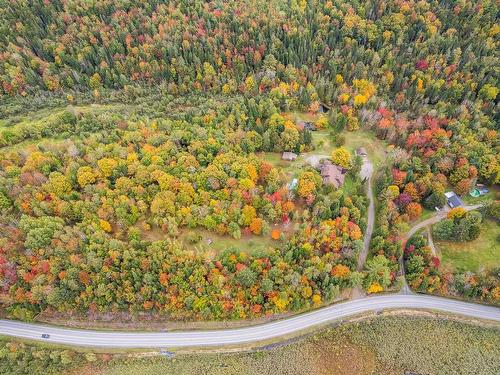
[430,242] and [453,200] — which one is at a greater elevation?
[453,200]

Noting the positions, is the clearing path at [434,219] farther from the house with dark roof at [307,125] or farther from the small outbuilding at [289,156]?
the house with dark roof at [307,125]

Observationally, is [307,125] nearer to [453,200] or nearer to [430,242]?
[453,200]

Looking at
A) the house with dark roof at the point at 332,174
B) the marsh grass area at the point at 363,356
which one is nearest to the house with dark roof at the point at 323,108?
the house with dark roof at the point at 332,174

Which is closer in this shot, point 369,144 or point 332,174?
point 332,174

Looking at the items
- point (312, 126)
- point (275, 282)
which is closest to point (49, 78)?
point (312, 126)

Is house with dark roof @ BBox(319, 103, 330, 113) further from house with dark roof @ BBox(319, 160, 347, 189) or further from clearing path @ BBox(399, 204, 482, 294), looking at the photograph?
clearing path @ BBox(399, 204, 482, 294)

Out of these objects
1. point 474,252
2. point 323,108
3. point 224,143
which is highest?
point 224,143

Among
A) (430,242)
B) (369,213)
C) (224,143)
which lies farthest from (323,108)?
(430,242)
